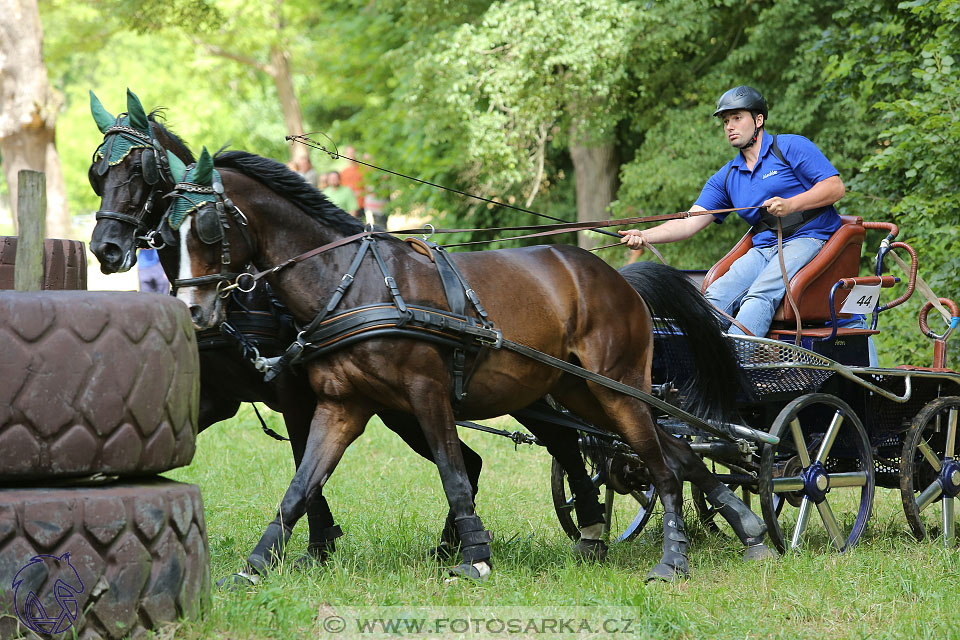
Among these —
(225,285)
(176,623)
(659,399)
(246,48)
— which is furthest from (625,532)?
(246,48)

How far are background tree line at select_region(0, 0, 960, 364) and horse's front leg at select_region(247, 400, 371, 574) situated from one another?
5361 millimetres

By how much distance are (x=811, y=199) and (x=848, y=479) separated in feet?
5.01

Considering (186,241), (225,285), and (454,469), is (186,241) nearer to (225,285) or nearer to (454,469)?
(225,285)

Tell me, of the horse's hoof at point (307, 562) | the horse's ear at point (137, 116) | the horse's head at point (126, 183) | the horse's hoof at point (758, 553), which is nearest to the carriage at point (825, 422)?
the horse's hoof at point (758, 553)

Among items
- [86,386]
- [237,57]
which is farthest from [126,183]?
[237,57]

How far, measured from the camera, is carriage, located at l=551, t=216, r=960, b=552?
5746 mm

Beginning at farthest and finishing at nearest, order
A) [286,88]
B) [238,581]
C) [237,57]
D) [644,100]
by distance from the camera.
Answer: [237,57], [286,88], [644,100], [238,581]

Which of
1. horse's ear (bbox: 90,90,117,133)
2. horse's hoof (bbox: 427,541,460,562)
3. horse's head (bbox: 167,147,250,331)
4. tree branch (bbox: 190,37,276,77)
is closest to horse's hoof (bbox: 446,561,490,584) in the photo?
horse's hoof (bbox: 427,541,460,562)

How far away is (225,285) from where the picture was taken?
4633 millimetres

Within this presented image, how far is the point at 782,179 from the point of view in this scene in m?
6.05

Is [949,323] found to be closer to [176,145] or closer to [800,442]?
Answer: [800,442]

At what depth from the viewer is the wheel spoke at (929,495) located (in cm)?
608

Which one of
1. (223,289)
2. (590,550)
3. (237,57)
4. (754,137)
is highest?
(237,57)

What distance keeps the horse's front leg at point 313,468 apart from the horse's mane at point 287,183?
0.84 metres
